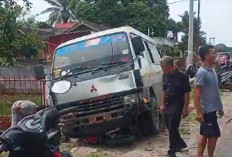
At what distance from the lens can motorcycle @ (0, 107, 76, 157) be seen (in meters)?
3.36

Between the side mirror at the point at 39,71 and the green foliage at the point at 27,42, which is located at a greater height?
the green foliage at the point at 27,42

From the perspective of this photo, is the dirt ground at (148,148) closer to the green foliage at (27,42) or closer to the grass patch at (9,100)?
the grass patch at (9,100)

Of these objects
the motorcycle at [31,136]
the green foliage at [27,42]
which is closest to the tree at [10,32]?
the green foliage at [27,42]

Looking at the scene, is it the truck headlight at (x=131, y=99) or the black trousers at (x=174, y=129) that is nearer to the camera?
the black trousers at (x=174, y=129)

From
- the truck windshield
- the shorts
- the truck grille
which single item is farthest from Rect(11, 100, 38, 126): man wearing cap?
the truck windshield

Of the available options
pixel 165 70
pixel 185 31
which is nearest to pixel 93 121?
pixel 165 70

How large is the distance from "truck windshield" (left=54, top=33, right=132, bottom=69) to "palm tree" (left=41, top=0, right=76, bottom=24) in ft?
157

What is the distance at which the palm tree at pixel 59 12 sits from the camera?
57125 mm

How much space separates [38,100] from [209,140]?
7706 mm

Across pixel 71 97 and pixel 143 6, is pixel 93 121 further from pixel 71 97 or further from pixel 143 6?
pixel 143 6

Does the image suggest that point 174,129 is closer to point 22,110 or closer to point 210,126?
point 210,126

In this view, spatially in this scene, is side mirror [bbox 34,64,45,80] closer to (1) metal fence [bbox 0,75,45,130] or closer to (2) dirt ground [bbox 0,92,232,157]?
(2) dirt ground [bbox 0,92,232,157]

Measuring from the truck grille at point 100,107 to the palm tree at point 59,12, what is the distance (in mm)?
48804

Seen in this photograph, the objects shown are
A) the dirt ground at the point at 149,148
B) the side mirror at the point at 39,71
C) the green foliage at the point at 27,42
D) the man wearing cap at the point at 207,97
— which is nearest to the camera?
the man wearing cap at the point at 207,97
